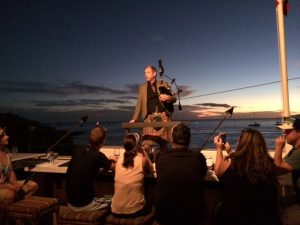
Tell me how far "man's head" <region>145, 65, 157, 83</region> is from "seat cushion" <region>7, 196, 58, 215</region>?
6.76 feet

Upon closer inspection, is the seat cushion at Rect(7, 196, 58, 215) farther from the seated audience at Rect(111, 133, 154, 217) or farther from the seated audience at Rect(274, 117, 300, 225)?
the seated audience at Rect(274, 117, 300, 225)

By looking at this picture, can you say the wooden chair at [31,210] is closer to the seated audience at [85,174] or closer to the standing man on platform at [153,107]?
the seated audience at [85,174]

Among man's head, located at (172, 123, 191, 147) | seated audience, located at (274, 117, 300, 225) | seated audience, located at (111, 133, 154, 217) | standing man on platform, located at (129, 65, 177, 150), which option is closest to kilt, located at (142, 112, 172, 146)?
standing man on platform, located at (129, 65, 177, 150)

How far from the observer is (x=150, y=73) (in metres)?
4.18

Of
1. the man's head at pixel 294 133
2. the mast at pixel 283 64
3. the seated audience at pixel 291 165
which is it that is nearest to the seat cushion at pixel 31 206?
the seated audience at pixel 291 165

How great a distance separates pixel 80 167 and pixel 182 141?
1.16 m

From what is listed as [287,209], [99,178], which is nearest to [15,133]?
[99,178]

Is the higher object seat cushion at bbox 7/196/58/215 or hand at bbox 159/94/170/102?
hand at bbox 159/94/170/102

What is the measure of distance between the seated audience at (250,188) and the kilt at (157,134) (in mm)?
1673

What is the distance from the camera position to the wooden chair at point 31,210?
10.1 ft

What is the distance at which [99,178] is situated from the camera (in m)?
4.39

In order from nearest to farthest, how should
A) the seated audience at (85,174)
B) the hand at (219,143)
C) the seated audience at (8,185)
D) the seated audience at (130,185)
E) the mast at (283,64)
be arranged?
1. the hand at (219,143)
2. the seated audience at (130,185)
3. the seated audience at (85,174)
4. the seated audience at (8,185)
5. the mast at (283,64)

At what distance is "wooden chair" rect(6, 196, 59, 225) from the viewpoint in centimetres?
309

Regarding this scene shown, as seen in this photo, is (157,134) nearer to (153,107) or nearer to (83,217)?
(153,107)
